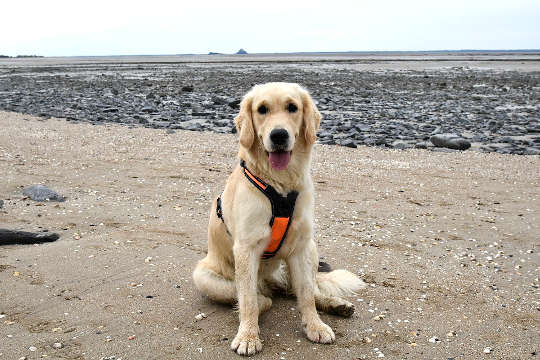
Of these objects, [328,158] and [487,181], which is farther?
[328,158]

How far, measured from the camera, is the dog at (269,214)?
3936mm

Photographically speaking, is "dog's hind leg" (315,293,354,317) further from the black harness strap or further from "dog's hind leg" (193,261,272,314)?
the black harness strap

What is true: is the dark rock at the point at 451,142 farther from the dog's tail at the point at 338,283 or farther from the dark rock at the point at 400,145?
the dog's tail at the point at 338,283

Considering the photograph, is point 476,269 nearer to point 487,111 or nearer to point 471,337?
A: point 471,337

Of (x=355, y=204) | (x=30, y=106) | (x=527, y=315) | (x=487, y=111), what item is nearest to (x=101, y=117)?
(x=30, y=106)

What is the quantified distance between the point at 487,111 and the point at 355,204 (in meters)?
12.4

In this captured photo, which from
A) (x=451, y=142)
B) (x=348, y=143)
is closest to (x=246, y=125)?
(x=348, y=143)

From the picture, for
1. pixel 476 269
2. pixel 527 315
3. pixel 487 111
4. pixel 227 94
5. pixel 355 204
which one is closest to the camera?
pixel 527 315

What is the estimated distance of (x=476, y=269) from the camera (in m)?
5.34

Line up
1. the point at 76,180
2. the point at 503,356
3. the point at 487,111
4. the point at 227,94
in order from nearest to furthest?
the point at 503,356 < the point at 76,180 < the point at 487,111 < the point at 227,94

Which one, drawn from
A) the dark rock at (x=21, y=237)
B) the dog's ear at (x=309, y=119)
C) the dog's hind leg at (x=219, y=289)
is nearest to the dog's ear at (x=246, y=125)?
the dog's ear at (x=309, y=119)

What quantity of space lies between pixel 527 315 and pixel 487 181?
4.70 metres

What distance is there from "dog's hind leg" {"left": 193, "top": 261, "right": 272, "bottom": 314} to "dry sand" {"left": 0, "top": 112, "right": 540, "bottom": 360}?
0.37 feet

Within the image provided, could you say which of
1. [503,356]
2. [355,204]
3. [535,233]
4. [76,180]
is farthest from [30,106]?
[503,356]
